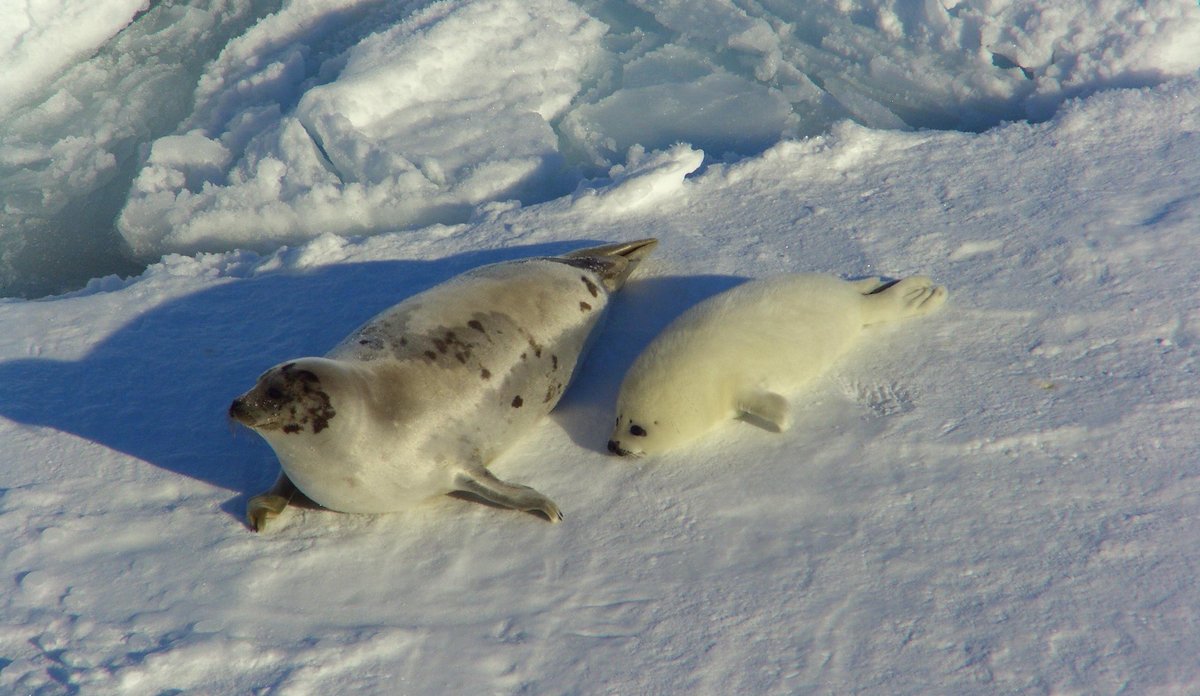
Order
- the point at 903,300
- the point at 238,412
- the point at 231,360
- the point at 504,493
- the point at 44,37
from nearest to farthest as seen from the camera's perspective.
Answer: the point at 238,412 < the point at 504,493 < the point at 903,300 < the point at 231,360 < the point at 44,37

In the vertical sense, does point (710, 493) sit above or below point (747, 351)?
below

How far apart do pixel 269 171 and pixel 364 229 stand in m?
0.62

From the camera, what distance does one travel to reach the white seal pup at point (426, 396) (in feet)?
8.63

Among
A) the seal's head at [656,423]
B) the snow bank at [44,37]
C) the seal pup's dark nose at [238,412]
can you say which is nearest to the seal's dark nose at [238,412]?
the seal pup's dark nose at [238,412]

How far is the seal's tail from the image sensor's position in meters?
3.65

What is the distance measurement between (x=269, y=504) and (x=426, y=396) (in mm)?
540

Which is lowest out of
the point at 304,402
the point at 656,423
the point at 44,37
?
the point at 656,423

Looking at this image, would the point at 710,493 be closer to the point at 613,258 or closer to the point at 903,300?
the point at 903,300

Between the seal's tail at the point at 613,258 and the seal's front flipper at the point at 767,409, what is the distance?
2.81 feet

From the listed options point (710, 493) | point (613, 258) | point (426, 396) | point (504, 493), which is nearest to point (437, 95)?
point (613, 258)

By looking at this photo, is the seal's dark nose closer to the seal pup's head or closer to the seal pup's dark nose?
the seal pup's dark nose

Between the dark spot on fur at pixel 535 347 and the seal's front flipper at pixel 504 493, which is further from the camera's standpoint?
the dark spot on fur at pixel 535 347

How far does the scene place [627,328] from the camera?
3.57 meters

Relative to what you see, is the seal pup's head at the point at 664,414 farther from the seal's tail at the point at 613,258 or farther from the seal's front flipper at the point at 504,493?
the seal's tail at the point at 613,258
